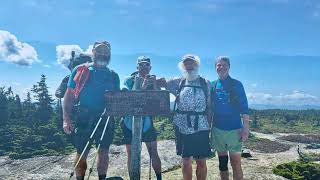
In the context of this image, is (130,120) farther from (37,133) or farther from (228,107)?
(37,133)

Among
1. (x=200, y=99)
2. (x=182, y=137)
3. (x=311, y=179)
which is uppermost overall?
(x=200, y=99)

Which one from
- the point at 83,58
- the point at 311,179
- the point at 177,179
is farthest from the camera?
the point at 311,179

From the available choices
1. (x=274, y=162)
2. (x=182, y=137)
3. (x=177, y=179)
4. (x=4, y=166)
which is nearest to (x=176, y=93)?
(x=182, y=137)

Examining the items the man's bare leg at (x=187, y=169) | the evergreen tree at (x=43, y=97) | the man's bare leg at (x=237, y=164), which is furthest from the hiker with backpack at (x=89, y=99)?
the evergreen tree at (x=43, y=97)

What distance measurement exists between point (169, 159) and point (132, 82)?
241 inches

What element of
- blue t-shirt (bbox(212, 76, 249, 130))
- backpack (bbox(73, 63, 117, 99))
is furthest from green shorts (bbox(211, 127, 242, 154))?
backpack (bbox(73, 63, 117, 99))

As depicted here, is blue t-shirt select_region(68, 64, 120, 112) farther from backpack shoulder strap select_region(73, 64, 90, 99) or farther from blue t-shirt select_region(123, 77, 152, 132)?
blue t-shirt select_region(123, 77, 152, 132)

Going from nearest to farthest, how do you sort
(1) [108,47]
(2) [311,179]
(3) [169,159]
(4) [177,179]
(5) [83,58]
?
(1) [108,47], (5) [83,58], (4) [177,179], (2) [311,179], (3) [169,159]

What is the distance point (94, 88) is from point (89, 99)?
9.8 inches

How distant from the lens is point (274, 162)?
14156 millimetres

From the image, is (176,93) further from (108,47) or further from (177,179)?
(177,179)

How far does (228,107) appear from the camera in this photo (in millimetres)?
8211

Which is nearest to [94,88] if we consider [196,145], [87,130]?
[87,130]

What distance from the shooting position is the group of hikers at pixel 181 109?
782cm
